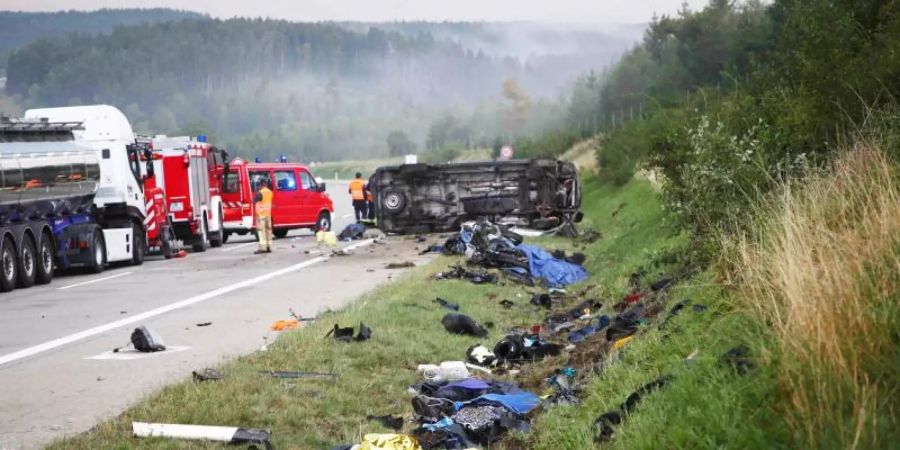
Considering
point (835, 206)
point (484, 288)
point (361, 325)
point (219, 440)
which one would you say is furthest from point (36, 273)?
point (835, 206)

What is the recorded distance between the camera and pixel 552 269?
20.6 meters

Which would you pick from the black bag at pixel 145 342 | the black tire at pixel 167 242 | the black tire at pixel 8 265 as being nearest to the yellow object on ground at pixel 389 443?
the black bag at pixel 145 342

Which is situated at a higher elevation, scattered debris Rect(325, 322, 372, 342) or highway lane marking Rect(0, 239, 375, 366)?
scattered debris Rect(325, 322, 372, 342)

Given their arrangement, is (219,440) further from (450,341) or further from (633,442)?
(450,341)

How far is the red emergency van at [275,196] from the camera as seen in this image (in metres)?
36.2

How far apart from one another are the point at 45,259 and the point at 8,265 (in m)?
1.78

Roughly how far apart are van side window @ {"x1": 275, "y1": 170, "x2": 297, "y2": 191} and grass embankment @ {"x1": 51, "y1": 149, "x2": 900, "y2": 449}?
22.1m

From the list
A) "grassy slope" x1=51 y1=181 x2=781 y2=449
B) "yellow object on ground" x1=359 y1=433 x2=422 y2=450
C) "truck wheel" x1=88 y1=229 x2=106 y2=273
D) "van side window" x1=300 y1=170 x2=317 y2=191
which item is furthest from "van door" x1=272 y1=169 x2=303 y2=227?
"yellow object on ground" x1=359 y1=433 x2=422 y2=450

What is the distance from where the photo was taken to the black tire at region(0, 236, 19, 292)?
71.3 feet

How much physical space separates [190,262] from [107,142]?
332 centimetres

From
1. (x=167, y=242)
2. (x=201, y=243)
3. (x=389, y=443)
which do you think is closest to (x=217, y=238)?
(x=201, y=243)

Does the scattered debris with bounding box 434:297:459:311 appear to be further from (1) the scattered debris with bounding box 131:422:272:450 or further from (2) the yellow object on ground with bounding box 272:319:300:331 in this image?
(1) the scattered debris with bounding box 131:422:272:450

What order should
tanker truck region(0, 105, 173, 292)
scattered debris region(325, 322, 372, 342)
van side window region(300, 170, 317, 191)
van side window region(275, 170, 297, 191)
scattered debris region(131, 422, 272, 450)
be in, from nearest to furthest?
scattered debris region(131, 422, 272, 450) → scattered debris region(325, 322, 372, 342) → tanker truck region(0, 105, 173, 292) → van side window region(275, 170, 297, 191) → van side window region(300, 170, 317, 191)

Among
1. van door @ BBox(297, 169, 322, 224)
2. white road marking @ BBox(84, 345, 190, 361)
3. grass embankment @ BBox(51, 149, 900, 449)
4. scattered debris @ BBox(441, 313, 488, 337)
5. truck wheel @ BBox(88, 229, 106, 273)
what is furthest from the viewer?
van door @ BBox(297, 169, 322, 224)
